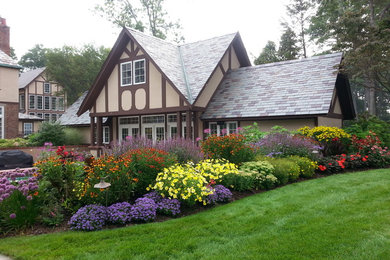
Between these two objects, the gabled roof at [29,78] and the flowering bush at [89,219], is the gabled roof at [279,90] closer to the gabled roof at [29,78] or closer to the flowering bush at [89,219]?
the flowering bush at [89,219]

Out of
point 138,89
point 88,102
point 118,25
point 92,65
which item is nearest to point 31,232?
point 138,89

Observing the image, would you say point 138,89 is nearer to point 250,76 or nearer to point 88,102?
point 88,102

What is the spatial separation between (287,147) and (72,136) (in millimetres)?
15414

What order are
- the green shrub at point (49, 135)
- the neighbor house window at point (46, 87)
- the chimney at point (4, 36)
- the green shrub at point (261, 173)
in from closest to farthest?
the green shrub at point (261, 173)
the green shrub at point (49, 135)
the chimney at point (4, 36)
the neighbor house window at point (46, 87)

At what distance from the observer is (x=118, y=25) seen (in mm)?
30750

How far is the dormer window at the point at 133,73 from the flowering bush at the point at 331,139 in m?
9.01

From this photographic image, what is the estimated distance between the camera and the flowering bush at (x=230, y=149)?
8.59 m

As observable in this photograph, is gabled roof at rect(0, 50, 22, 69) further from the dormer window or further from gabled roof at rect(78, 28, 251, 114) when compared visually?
the dormer window

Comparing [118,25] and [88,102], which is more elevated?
[118,25]

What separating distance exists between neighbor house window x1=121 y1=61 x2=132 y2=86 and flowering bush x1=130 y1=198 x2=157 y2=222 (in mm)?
12215

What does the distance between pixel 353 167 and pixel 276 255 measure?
8.26 metres

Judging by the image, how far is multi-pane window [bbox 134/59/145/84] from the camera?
635 inches

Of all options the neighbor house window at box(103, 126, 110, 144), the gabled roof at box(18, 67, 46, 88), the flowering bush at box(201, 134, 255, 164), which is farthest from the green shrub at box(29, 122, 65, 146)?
the gabled roof at box(18, 67, 46, 88)

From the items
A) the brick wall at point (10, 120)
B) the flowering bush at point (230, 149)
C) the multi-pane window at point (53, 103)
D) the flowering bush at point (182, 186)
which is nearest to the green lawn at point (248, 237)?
the flowering bush at point (182, 186)
